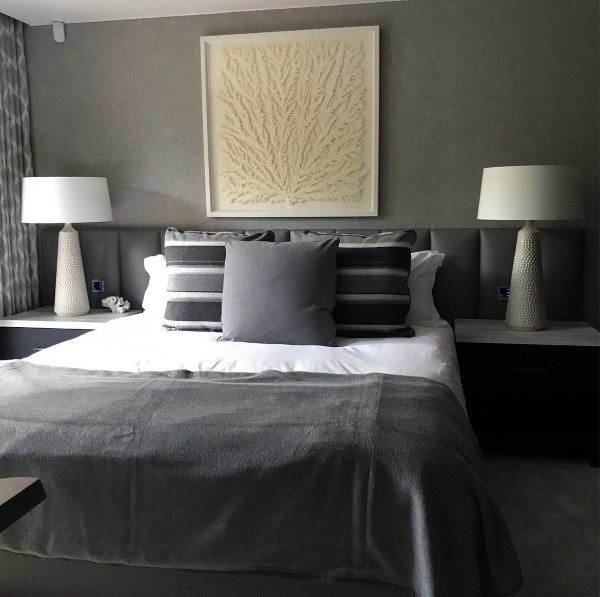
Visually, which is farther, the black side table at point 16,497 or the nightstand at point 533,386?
the nightstand at point 533,386

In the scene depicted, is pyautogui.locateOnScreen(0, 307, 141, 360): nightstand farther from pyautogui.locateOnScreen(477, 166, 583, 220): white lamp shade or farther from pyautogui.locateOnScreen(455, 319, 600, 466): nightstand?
pyautogui.locateOnScreen(477, 166, 583, 220): white lamp shade

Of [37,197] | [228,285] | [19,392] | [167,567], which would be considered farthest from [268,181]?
[167,567]

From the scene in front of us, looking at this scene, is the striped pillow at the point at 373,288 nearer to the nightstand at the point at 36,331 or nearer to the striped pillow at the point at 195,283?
the striped pillow at the point at 195,283

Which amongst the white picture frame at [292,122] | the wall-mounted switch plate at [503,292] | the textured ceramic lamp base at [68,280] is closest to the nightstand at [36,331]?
the textured ceramic lamp base at [68,280]

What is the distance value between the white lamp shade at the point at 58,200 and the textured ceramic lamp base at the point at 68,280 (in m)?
0.19

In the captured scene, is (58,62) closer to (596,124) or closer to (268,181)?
(268,181)

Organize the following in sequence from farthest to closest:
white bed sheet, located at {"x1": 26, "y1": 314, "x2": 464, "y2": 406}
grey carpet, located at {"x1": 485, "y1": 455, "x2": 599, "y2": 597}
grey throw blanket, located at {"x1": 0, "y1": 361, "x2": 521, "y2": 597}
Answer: white bed sheet, located at {"x1": 26, "y1": 314, "x2": 464, "y2": 406}, grey carpet, located at {"x1": 485, "y1": 455, "x2": 599, "y2": 597}, grey throw blanket, located at {"x1": 0, "y1": 361, "x2": 521, "y2": 597}

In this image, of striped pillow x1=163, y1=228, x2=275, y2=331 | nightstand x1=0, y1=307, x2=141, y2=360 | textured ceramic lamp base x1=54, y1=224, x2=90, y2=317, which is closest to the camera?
striped pillow x1=163, y1=228, x2=275, y2=331

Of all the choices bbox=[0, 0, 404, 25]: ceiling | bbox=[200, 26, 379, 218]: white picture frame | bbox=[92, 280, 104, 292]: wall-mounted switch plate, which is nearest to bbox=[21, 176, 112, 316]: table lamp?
bbox=[92, 280, 104, 292]: wall-mounted switch plate

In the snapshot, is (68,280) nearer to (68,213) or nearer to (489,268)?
(68,213)

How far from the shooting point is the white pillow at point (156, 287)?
3184mm

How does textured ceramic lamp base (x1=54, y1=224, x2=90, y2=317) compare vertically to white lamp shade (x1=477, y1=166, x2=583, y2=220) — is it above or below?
below

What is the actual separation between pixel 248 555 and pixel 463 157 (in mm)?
2400

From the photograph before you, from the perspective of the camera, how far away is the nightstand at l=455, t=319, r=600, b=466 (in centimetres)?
289
